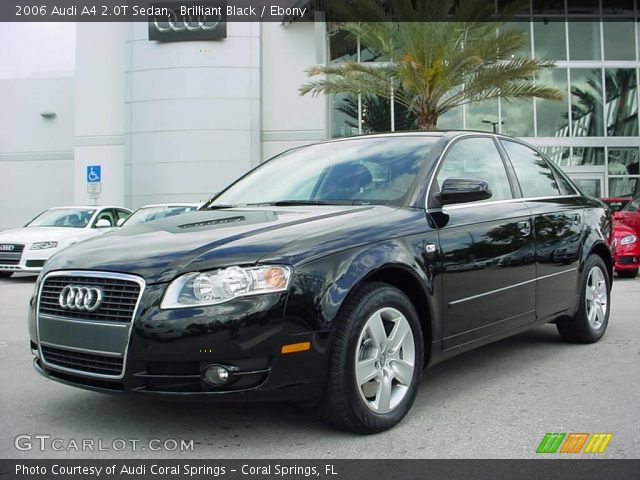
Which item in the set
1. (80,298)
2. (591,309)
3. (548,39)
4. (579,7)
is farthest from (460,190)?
(579,7)

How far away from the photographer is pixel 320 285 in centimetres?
312

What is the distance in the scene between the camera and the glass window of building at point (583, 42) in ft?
78.4

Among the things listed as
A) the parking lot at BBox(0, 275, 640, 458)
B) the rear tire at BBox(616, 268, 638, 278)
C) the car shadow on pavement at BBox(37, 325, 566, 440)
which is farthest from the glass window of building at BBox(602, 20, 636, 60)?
the car shadow on pavement at BBox(37, 325, 566, 440)

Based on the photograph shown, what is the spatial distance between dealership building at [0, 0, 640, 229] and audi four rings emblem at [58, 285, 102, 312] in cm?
2083

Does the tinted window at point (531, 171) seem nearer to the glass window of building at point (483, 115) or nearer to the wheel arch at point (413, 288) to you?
the wheel arch at point (413, 288)

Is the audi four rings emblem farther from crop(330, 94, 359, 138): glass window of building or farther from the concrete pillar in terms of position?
the concrete pillar

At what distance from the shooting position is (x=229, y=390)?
9.87ft

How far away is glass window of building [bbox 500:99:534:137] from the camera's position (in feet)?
76.9

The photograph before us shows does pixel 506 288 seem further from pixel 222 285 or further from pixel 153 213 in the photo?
pixel 153 213

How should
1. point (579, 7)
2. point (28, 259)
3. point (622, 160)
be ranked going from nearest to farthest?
1. point (28, 259)
2. point (622, 160)
3. point (579, 7)

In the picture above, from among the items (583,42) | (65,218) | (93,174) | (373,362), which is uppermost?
(583,42)
